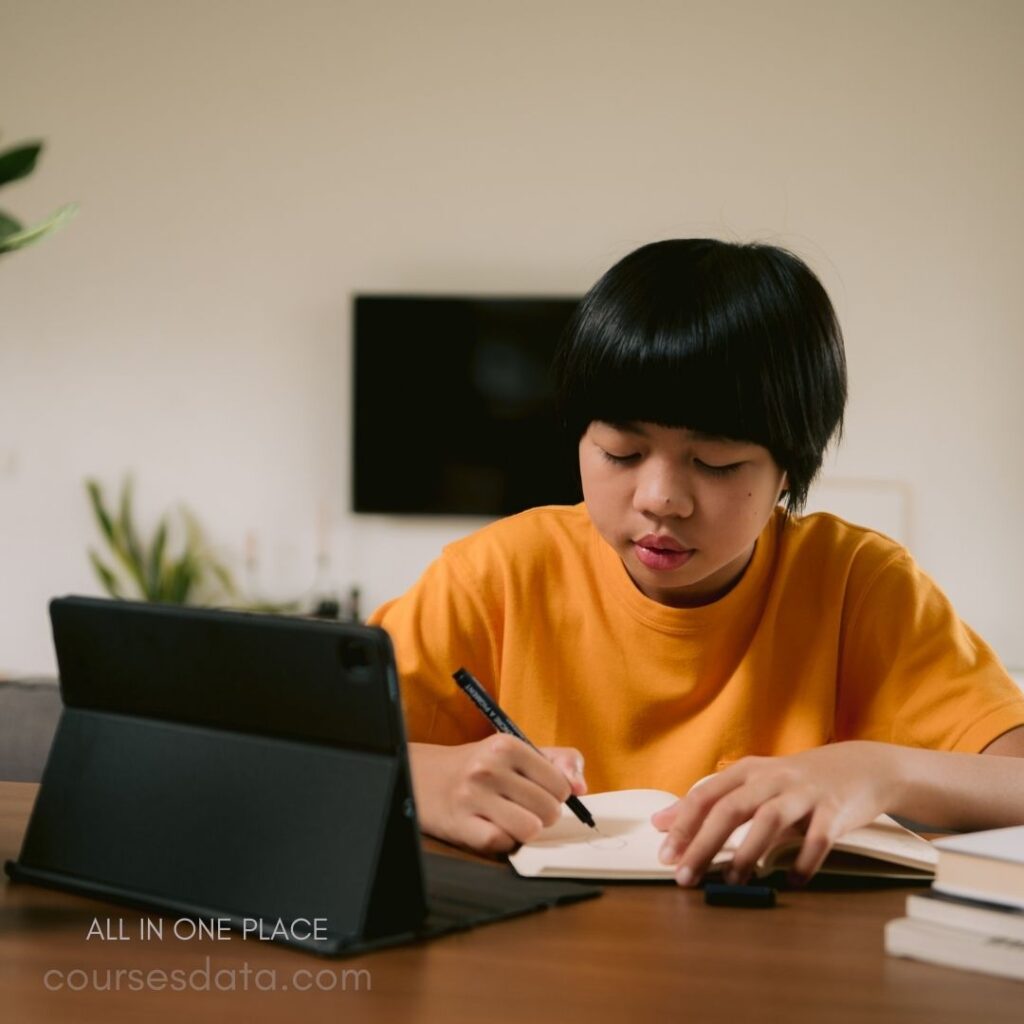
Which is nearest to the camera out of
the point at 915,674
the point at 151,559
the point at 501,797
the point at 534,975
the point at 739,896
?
the point at 534,975

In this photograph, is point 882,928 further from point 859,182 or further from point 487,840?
point 859,182

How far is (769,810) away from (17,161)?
0.56 metres

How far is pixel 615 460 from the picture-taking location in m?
1.11

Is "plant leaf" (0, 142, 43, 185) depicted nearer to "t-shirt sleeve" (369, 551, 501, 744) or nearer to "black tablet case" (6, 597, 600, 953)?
"black tablet case" (6, 597, 600, 953)

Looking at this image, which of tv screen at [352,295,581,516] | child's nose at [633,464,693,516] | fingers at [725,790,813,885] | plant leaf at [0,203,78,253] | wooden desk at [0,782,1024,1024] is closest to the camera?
wooden desk at [0,782,1024,1024]

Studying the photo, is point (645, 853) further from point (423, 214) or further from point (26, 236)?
point (423, 214)

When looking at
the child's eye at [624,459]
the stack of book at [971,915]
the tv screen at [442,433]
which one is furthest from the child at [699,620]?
the tv screen at [442,433]

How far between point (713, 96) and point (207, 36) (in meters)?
1.64

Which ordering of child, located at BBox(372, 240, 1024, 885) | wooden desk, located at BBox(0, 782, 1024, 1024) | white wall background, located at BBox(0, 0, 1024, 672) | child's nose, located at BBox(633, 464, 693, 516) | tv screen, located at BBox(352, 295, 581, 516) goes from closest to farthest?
wooden desk, located at BBox(0, 782, 1024, 1024)
child, located at BBox(372, 240, 1024, 885)
child's nose, located at BBox(633, 464, 693, 516)
white wall background, located at BBox(0, 0, 1024, 672)
tv screen, located at BBox(352, 295, 581, 516)

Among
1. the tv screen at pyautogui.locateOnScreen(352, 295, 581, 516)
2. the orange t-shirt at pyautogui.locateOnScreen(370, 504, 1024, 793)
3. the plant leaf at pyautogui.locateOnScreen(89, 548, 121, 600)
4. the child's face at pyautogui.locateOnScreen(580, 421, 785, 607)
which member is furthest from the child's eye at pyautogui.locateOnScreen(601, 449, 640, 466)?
the plant leaf at pyautogui.locateOnScreen(89, 548, 121, 600)

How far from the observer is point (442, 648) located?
128 cm

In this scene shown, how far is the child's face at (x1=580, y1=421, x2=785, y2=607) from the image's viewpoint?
3.53 ft

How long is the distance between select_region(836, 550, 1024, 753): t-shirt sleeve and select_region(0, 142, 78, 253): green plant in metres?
0.83

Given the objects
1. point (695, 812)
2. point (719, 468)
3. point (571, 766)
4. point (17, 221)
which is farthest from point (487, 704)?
point (17, 221)
